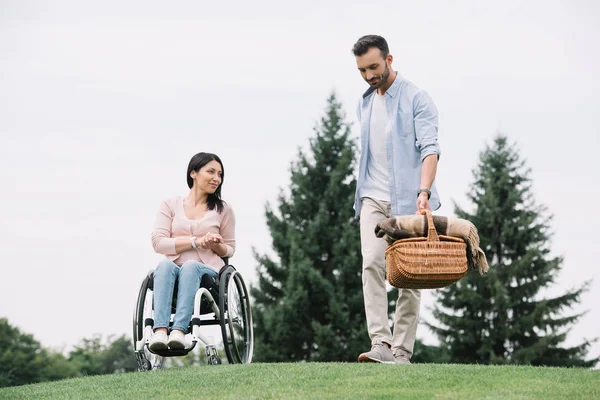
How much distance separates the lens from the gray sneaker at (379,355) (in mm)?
5391

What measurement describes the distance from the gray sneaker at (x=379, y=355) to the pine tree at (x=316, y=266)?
1458 centimetres

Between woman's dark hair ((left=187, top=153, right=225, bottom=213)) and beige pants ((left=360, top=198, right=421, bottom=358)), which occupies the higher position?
woman's dark hair ((left=187, top=153, right=225, bottom=213))

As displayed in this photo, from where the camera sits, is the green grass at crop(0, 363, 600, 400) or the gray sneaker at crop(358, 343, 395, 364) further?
the gray sneaker at crop(358, 343, 395, 364)

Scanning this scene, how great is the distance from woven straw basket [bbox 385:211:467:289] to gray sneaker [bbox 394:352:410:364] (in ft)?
2.54

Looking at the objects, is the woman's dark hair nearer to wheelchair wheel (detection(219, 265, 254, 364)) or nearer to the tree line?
wheelchair wheel (detection(219, 265, 254, 364))

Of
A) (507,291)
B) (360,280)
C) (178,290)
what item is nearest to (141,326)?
(178,290)

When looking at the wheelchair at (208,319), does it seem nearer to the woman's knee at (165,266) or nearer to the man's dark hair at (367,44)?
the woman's knee at (165,266)

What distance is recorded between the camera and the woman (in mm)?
5734

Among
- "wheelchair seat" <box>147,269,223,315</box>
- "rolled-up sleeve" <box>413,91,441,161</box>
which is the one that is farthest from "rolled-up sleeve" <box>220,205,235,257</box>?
"rolled-up sleeve" <box>413,91,441,161</box>

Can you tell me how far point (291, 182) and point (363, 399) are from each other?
19265 mm

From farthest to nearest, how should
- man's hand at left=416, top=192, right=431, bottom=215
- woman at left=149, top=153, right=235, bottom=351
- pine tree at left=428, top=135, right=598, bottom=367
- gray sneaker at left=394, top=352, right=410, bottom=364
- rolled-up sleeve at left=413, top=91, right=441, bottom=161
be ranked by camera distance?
pine tree at left=428, top=135, right=598, bottom=367 → woman at left=149, top=153, right=235, bottom=351 → gray sneaker at left=394, top=352, right=410, bottom=364 → rolled-up sleeve at left=413, top=91, right=441, bottom=161 → man's hand at left=416, top=192, right=431, bottom=215

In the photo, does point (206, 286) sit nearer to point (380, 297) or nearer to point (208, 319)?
point (208, 319)

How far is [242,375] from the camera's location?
5.12 metres

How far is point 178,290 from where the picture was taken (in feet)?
19.1
